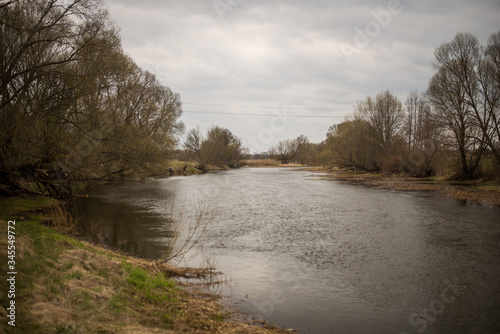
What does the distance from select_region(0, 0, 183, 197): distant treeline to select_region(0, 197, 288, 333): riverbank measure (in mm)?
6074

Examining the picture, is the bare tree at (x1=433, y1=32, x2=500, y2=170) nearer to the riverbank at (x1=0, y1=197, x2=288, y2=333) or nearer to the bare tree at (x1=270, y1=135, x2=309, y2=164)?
the riverbank at (x1=0, y1=197, x2=288, y2=333)

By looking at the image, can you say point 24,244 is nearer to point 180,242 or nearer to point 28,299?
point 28,299

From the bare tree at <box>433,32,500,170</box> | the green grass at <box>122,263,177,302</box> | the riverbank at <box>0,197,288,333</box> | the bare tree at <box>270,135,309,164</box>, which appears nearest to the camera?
the riverbank at <box>0,197,288,333</box>

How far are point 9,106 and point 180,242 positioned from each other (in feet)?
27.8

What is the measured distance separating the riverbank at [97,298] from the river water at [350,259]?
1246mm

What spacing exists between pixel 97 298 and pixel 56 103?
543 inches

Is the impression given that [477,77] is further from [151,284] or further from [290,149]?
[290,149]

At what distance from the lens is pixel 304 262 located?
9891mm

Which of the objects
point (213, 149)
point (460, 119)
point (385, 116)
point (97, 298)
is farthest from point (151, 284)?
point (213, 149)

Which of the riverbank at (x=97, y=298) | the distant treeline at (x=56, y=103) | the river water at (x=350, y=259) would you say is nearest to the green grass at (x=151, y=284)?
the riverbank at (x=97, y=298)

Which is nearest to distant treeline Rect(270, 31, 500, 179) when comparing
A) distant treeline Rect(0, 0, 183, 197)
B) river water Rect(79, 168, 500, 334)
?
river water Rect(79, 168, 500, 334)

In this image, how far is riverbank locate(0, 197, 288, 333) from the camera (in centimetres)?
456

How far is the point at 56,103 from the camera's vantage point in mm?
16156

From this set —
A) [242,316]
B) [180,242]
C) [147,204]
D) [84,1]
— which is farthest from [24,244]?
[147,204]
